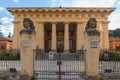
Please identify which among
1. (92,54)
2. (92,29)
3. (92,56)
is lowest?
(92,56)

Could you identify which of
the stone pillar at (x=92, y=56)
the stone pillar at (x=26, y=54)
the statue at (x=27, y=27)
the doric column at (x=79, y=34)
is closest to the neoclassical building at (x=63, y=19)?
the doric column at (x=79, y=34)

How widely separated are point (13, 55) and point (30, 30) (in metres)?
18.9

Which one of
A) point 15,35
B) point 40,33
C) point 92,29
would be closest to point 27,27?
point 92,29

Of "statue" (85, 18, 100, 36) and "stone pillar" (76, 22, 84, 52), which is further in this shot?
"stone pillar" (76, 22, 84, 52)

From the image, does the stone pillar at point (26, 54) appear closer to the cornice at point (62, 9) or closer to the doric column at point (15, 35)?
the cornice at point (62, 9)

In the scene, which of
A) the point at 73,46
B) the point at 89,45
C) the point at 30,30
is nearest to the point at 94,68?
the point at 89,45

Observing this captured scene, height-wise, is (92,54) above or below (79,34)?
below

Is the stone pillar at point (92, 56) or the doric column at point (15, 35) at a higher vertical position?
the doric column at point (15, 35)

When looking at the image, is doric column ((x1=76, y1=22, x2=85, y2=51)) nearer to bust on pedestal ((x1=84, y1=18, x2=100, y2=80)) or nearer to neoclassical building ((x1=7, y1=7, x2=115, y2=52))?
neoclassical building ((x1=7, y1=7, x2=115, y2=52))

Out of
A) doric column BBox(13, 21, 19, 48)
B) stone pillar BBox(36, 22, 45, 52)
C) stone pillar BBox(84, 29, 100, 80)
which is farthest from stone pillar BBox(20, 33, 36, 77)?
doric column BBox(13, 21, 19, 48)

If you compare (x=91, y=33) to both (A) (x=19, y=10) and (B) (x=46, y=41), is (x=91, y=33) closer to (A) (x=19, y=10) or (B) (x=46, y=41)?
(A) (x=19, y=10)

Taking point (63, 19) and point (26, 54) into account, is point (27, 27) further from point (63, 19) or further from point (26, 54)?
point (63, 19)

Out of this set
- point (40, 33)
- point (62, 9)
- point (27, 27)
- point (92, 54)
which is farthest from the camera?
point (40, 33)

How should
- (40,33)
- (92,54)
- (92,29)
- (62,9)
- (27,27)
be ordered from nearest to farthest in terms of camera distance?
(92,54) → (92,29) → (27,27) → (62,9) → (40,33)
